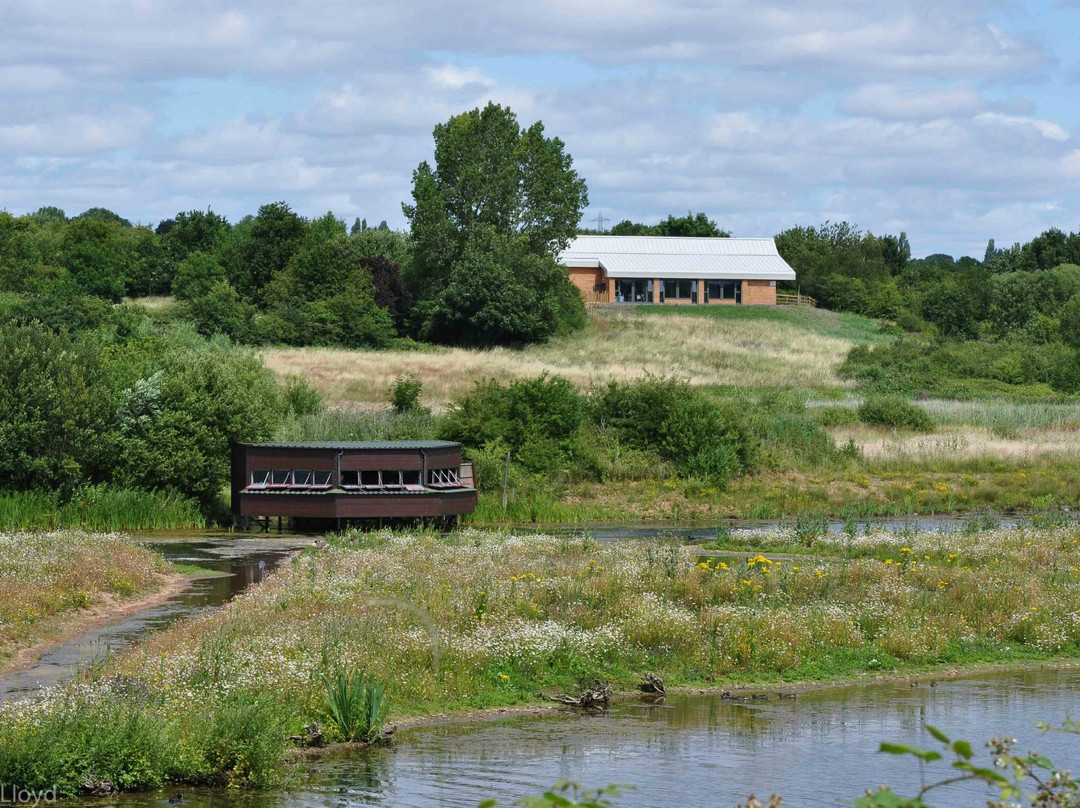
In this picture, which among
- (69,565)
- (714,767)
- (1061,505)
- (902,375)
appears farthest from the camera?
(902,375)

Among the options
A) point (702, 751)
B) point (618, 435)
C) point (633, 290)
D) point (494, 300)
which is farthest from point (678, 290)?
point (702, 751)

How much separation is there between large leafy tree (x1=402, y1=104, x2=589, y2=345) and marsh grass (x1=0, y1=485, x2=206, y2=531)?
49.6 meters

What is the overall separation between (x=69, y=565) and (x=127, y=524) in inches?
502

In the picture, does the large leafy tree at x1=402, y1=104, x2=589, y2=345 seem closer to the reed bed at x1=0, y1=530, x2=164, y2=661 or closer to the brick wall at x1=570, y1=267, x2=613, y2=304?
the brick wall at x1=570, y1=267, x2=613, y2=304

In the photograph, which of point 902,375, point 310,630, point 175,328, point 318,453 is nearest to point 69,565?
point 310,630

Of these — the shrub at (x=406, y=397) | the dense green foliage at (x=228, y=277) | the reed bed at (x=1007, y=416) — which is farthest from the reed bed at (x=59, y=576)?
the reed bed at (x=1007, y=416)

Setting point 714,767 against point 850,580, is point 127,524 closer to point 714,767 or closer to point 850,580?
point 850,580

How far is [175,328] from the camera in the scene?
73.2m

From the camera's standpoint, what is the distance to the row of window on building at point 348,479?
38938mm

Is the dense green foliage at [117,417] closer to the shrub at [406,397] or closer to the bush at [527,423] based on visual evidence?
the bush at [527,423]

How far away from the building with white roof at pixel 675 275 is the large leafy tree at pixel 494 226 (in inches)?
546

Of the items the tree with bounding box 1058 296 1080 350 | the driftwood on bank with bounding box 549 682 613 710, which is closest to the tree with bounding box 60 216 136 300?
the tree with bounding box 1058 296 1080 350

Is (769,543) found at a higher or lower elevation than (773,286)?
lower

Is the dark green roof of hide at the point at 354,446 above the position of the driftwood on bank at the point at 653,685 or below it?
above
